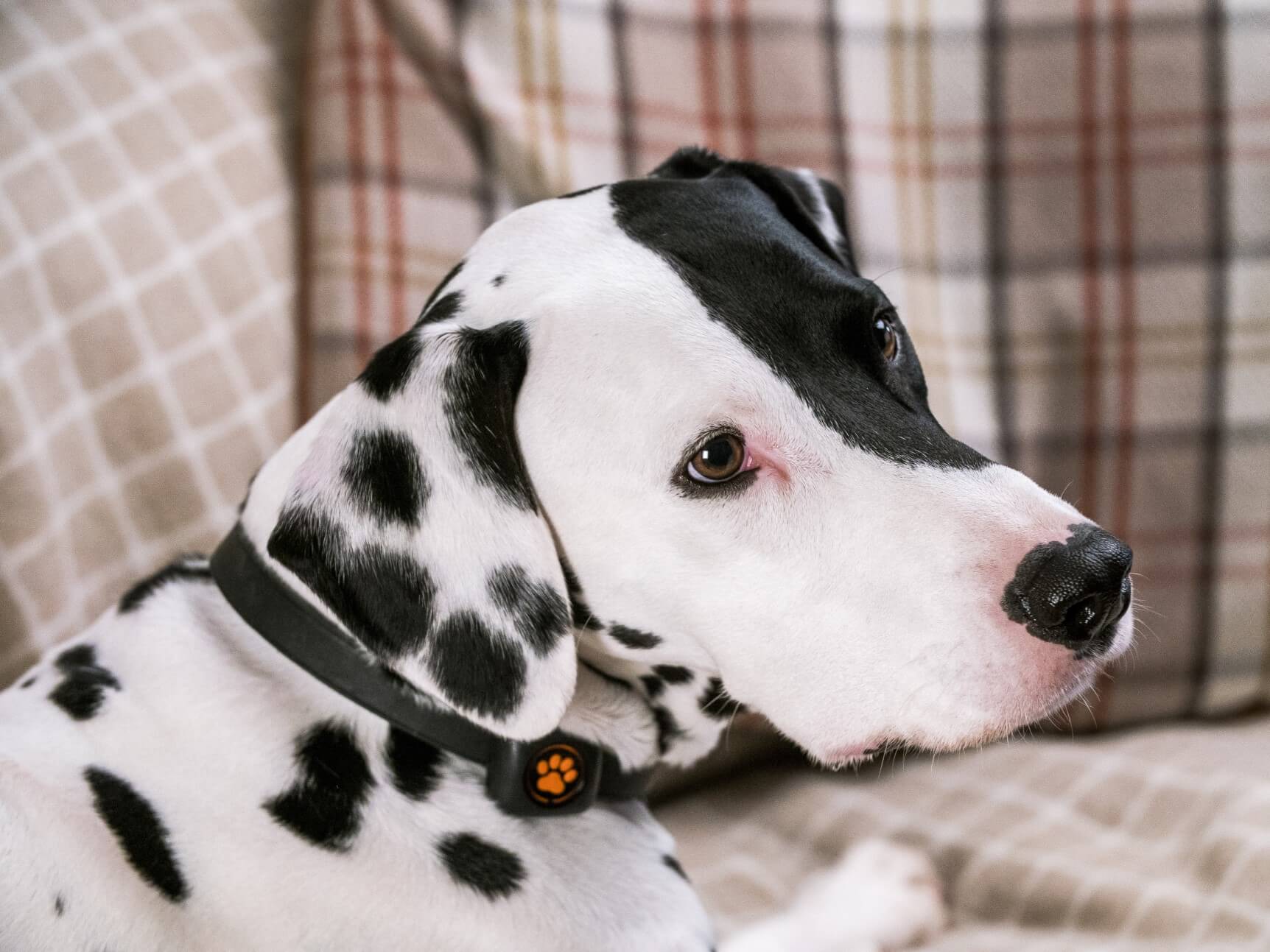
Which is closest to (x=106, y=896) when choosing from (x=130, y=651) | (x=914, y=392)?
(x=130, y=651)

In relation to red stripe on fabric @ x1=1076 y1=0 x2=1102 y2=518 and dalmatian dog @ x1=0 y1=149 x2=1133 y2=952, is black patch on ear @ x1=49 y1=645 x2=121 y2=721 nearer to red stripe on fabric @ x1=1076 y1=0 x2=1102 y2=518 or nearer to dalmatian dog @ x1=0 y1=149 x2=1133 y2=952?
dalmatian dog @ x1=0 y1=149 x2=1133 y2=952

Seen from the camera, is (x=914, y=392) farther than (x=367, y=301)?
No

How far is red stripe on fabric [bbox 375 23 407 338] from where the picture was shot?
1.96 m

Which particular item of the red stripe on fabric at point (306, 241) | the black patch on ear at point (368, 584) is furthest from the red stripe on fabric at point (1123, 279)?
the black patch on ear at point (368, 584)

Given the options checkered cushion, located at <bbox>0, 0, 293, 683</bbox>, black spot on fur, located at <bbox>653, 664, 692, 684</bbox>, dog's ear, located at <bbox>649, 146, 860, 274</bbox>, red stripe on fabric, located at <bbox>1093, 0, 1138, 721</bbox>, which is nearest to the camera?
black spot on fur, located at <bbox>653, 664, 692, 684</bbox>

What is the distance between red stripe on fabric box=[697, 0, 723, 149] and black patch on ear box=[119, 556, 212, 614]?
1168mm

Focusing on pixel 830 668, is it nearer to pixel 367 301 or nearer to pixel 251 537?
pixel 251 537

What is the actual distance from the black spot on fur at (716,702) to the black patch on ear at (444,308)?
0.44 m

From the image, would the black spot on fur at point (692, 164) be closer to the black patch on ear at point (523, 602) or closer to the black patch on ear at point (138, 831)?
the black patch on ear at point (523, 602)

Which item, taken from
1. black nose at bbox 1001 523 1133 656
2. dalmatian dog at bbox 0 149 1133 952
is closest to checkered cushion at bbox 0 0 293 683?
dalmatian dog at bbox 0 149 1133 952

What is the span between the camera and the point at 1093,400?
6.95 ft

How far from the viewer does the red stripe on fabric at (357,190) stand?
6.37ft

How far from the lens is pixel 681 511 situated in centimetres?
104

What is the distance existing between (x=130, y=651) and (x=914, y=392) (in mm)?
816
